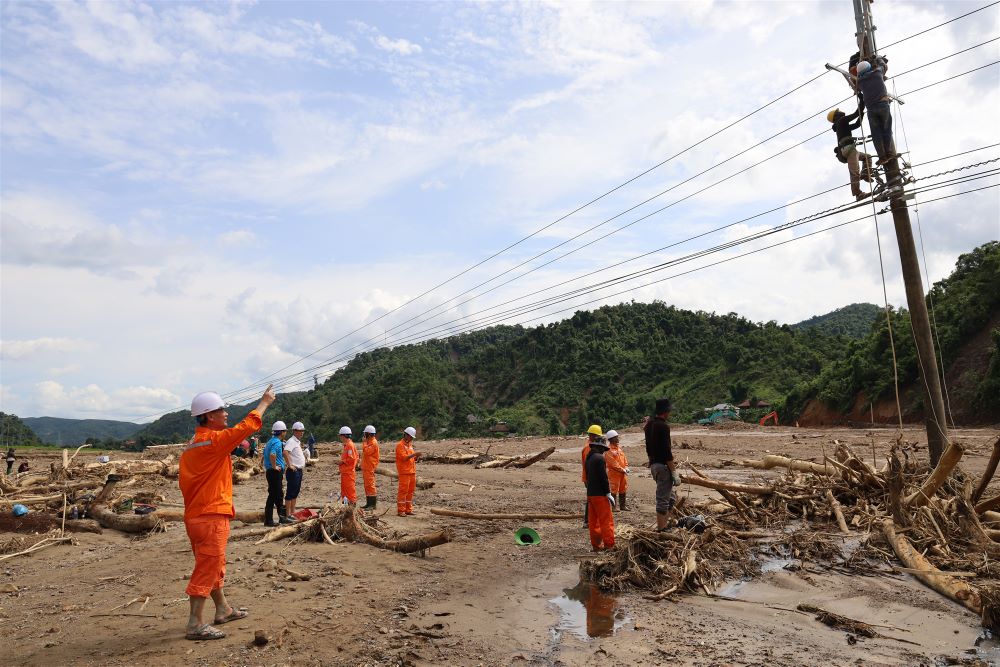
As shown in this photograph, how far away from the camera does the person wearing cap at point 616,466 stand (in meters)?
12.5

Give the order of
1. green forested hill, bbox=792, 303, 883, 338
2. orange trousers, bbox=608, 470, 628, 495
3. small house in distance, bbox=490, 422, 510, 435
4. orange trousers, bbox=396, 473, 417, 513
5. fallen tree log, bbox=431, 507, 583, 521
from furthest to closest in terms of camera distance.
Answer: green forested hill, bbox=792, 303, 883, 338
small house in distance, bbox=490, 422, 510, 435
orange trousers, bbox=396, 473, 417, 513
orange trousers, bbox=608, 470, 628, 495
fallen tree log, bbox=431, 507, 583, 521

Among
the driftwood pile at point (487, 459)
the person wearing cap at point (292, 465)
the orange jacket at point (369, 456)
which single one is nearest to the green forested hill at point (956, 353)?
the driftwood pile at point (487, 459)

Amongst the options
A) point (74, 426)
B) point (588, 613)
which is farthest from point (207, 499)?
point (74, 426)

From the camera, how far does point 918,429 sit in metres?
26.7

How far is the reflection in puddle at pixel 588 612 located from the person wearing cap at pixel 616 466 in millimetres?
4048

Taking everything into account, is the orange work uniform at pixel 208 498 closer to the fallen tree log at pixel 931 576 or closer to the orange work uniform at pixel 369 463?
the fallen tree log at pixel 931 576

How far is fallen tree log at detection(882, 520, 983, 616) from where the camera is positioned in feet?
22.2

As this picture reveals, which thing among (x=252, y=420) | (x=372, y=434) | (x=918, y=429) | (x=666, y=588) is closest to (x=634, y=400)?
(x=918, y=429)

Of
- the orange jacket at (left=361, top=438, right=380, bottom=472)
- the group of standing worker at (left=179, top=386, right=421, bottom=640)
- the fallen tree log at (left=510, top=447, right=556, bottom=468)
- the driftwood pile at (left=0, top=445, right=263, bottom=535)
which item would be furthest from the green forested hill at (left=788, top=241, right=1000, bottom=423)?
the group of standing worker at (left=179, top=386, right=421, bottom=640)

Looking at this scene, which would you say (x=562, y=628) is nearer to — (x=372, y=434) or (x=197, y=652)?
(x=197, y=652)

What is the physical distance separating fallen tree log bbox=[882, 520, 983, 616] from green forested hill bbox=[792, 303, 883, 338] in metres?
65.3

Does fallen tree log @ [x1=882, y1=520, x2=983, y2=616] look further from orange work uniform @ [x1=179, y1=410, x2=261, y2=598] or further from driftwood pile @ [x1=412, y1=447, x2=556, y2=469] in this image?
driftwood pile @ [x1=412, y1=447, x2=556, y2=469]

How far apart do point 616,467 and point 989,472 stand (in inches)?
224

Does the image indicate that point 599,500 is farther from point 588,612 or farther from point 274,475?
point 274,475
